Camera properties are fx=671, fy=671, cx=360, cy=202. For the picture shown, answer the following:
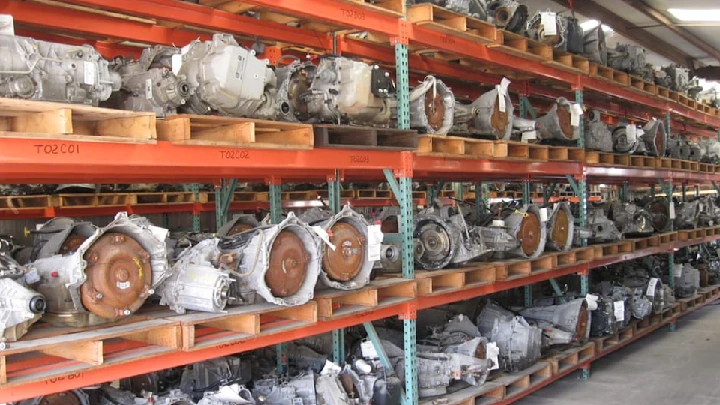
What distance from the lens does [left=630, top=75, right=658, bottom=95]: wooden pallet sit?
984 centimetres

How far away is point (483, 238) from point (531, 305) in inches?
84.8

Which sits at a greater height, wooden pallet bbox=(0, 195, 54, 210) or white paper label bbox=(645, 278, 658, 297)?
wooden pallet bbox=(0, 195, 54, 210)

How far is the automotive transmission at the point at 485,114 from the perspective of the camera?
6.68 m

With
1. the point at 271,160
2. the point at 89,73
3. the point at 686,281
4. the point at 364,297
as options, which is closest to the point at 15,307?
the point at 89,73

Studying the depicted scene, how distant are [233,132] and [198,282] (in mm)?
946

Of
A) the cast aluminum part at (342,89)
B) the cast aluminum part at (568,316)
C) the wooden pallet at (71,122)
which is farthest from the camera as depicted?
the cast aluminum part at (568,316)

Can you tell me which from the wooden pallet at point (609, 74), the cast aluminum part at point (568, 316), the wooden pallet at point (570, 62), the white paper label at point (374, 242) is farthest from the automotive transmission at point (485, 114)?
the wooden pallet at point (609, 74)

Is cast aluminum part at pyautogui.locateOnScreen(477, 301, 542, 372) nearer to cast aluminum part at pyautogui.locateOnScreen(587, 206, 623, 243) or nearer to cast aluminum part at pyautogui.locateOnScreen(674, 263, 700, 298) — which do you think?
cast aluminum part at pyautogui.locateOnScreen(587, 206, 623, 243)

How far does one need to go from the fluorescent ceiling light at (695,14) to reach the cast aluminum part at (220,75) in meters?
12.0

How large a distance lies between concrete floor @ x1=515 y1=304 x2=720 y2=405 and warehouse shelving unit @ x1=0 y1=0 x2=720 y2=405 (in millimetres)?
246

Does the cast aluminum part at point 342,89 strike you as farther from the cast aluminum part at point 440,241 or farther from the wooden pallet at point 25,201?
the wooden pallet at point 25,201

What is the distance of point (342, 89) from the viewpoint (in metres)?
5.03

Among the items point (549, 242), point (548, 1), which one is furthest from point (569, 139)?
point (548, 1)

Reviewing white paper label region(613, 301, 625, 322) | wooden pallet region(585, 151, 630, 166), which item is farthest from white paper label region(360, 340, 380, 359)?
wooden pallet region(585, 151, 630, 166)
